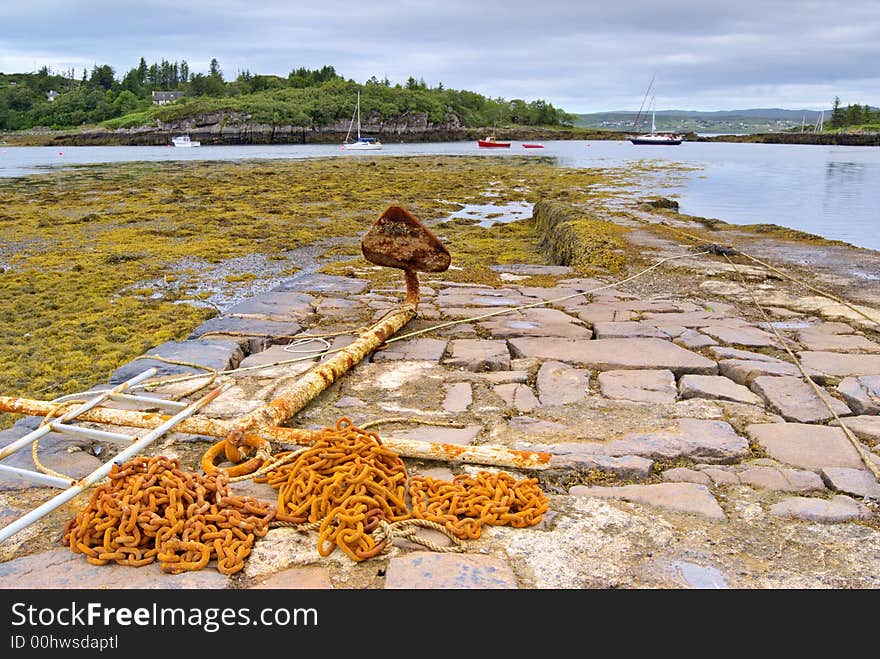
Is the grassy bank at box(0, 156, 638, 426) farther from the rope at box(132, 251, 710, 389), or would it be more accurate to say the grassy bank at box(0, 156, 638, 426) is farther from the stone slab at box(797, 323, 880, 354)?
the stone slab at box(797, 323, 880, 354)

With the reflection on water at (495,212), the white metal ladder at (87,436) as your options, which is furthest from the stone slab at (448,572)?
the reflection on water at (495,212)

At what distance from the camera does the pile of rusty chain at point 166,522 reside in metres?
2.33

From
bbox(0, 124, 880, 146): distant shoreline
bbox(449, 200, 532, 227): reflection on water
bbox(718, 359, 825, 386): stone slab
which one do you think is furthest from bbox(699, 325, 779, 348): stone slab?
bbox(0, 124, 880, 146): distant shoreline

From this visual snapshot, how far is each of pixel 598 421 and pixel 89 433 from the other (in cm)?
253

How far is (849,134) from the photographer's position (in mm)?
90562

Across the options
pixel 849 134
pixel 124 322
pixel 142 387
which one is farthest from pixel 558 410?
pixel 849 134

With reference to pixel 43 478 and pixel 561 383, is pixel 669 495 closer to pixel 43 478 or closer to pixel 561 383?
pixel 561 383

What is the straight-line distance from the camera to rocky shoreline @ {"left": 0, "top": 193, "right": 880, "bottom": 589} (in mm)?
2326

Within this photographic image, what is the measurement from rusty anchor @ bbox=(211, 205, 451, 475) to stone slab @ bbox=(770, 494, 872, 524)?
2207mm

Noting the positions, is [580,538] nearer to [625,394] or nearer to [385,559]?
[385,559]

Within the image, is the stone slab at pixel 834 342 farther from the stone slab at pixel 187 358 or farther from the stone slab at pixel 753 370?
the stone slab at pixel 187 358

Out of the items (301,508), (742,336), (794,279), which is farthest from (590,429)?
(794,279)
